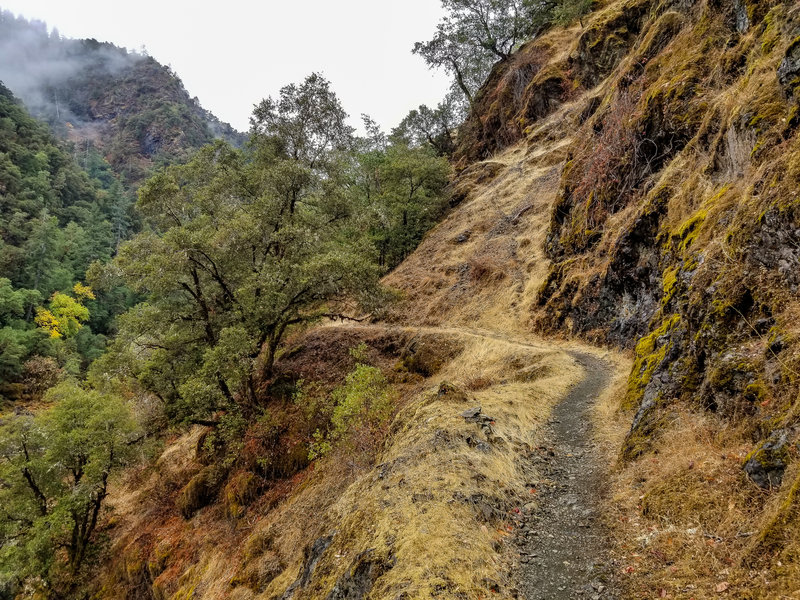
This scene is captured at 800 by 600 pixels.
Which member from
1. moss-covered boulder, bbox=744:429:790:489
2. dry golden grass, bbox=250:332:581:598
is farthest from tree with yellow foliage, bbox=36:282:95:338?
moss-covered boulder, bbox=744:429:790:489

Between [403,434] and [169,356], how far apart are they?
11899 mm

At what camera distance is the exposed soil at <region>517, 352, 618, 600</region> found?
4.20m

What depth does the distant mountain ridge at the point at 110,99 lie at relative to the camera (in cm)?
13825

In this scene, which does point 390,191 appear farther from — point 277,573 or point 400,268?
point 277,573

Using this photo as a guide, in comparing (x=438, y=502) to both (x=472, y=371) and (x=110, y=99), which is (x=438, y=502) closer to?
(x=472, y=371)

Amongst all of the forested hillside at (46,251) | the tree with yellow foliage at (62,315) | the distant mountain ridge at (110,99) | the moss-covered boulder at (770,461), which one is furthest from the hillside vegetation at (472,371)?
the distant mountain ridge at (110,99)

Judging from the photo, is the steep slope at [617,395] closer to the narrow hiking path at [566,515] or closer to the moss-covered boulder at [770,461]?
the moss-covered boulder at [770,461]

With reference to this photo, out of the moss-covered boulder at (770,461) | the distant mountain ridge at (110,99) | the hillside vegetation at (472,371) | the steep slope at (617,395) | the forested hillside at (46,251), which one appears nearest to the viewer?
the moss-covered boulder at (770,461)

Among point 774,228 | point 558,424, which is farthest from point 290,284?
point 774,228

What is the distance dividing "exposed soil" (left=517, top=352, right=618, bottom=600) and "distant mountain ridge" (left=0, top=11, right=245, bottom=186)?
13198cm

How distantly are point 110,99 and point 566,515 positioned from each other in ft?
722

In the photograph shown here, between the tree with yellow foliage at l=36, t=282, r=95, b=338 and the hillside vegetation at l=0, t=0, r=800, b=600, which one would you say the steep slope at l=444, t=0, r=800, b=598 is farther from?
the tree with yellow foliage at l=36, t=282, r=95, b=338

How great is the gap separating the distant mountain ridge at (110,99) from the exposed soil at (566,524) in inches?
5196

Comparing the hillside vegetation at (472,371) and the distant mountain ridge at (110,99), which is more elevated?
the distant mountain ridge at (110,99)
